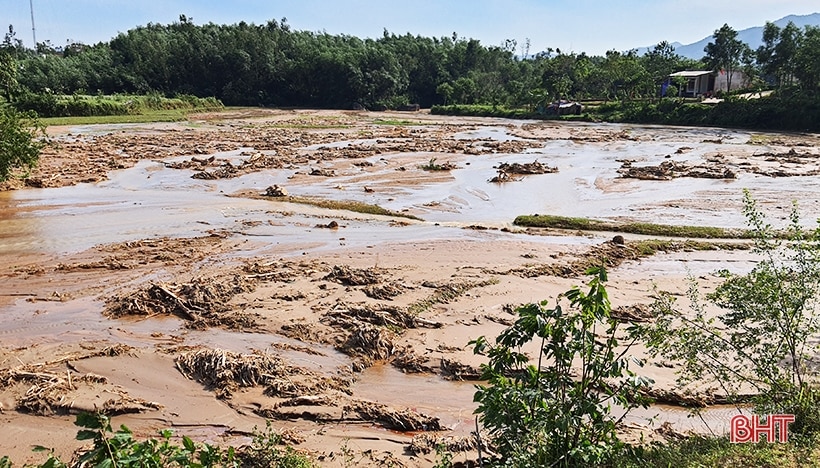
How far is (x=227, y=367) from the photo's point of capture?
809 cm

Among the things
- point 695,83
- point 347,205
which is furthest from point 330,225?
point 695,83

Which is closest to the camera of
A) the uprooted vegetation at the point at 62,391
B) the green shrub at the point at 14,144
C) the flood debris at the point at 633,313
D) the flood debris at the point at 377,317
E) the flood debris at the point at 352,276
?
the uprooted vegetation at the point at 62,391

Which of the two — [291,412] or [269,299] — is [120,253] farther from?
[291,412]

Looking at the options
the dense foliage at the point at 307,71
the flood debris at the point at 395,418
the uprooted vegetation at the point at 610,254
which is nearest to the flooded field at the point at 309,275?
the flood debris at the point at 395,418

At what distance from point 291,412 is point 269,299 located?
13.4 feet

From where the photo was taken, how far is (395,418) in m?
7.09

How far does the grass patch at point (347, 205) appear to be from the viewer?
1924cm

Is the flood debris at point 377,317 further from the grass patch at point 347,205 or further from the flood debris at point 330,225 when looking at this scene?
the grass patch at point 347,205

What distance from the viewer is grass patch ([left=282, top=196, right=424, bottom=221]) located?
63.1ft

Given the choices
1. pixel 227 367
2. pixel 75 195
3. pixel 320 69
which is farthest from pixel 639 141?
pixel 320 69

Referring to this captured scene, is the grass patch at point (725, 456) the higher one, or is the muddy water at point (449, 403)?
the grass patch at point (725, 456)

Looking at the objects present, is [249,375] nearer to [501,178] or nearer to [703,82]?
[501,178]

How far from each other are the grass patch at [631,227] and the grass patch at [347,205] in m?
3.74

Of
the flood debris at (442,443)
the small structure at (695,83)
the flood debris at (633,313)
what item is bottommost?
the flood debris at (442,443)
